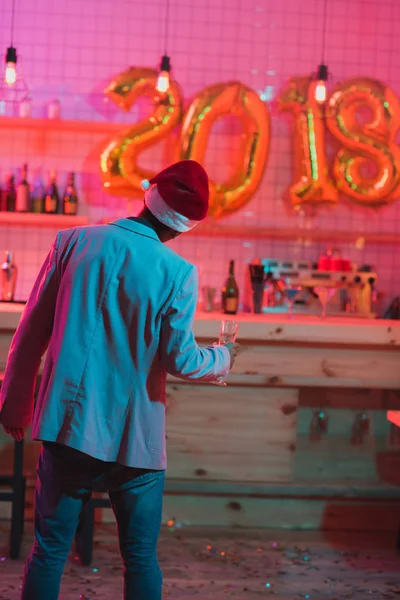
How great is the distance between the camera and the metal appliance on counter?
482 cm

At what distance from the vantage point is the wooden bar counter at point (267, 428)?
3.82 m

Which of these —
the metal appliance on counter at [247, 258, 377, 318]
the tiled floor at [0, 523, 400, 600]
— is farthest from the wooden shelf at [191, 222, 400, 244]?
the tiled floor at [0, 523, 400, 600]

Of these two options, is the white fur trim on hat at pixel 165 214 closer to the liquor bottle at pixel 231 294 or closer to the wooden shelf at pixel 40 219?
the liquor bottle at pixel 231 294

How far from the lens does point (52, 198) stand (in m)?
5.03

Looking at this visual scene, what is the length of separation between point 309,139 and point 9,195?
1982 mm

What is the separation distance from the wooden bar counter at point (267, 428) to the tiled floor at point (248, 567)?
13 centimetres

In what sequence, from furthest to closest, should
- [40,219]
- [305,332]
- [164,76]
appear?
[40,219], [164,76], [305,332]

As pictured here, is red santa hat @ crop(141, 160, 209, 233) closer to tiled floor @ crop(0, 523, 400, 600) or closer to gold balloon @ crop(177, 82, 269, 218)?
tiled floor @ crop(0, 523, 400, 600)

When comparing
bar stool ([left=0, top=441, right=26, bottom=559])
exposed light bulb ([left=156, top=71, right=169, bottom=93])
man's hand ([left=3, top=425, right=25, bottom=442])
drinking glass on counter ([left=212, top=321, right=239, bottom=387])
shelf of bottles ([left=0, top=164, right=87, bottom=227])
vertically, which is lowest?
bar stool ([left=0, top=441, right=26, bottom=559])

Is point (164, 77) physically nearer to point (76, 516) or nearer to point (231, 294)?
point (231, 294)

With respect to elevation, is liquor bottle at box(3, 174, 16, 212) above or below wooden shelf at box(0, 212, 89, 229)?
above

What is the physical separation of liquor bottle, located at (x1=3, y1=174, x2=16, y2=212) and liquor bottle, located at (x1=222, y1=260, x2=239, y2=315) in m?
1.49

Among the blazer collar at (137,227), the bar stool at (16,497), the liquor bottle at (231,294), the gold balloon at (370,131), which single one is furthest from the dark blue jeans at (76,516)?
the gold balloon at (370,131)

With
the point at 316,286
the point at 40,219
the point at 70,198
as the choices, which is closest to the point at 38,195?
the point at 70,198
